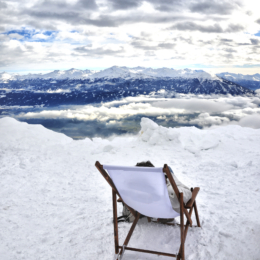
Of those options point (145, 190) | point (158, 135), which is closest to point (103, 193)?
point (145, 190)

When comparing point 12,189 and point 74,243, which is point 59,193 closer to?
point 12,189

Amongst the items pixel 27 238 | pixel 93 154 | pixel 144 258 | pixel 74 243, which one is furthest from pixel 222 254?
pixel 93 154

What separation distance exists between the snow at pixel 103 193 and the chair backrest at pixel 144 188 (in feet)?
2.21

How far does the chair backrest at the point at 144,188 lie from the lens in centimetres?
206

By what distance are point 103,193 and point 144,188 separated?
9.56ft

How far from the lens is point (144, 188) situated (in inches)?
86.1

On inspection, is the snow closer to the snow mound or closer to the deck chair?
the snow mound

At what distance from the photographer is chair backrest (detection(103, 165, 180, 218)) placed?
2.06 metres

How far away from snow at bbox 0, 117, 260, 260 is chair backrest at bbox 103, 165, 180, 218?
2.21 feet

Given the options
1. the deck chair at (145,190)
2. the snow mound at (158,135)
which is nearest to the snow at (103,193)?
the snow mound at (158,135)

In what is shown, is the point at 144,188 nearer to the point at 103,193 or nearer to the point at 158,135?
the point at 103,193

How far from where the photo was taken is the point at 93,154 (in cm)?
806

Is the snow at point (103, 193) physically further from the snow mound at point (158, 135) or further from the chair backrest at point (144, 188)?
the chair backrest at point (144, 188)

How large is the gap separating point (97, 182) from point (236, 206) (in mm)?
3379
